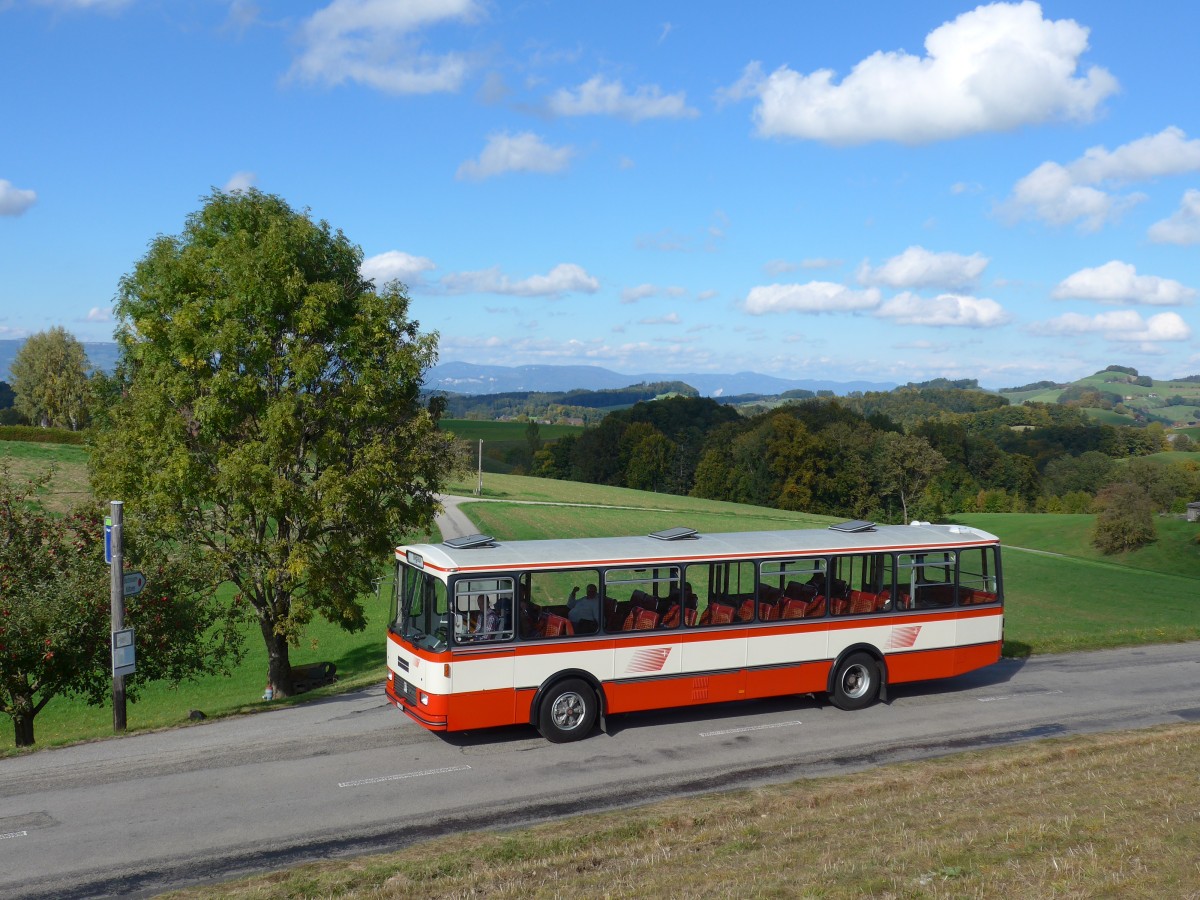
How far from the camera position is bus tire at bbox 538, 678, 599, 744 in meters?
14.3

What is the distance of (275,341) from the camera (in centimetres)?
2034

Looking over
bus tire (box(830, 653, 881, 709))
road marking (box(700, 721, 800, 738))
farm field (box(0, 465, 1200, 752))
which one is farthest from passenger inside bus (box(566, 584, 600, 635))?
farm field (box(0, 465, 1200, 752))

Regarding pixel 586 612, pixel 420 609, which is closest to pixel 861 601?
pixel 586 612

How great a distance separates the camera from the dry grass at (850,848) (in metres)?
8.09

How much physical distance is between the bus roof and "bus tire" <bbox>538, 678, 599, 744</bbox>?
1.97m

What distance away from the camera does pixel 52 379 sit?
90.1 m

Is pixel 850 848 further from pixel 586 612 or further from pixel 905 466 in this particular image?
pixel 905 466

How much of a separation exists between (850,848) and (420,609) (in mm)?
7455

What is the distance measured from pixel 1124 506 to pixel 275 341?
3314 inches

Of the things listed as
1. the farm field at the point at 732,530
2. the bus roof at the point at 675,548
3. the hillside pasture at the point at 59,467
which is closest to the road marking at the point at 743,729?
the bus roof at the point at 675,548

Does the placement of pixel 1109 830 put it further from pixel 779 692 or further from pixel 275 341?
pixel 275 341

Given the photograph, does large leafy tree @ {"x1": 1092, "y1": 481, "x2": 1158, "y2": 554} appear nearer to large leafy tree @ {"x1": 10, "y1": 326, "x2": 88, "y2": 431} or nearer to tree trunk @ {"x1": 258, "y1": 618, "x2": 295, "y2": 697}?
tree trunk @ {"x1": 258, "y1": 618, "x2": 295, "y2": 697}

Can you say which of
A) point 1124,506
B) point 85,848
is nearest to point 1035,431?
point 1124,506

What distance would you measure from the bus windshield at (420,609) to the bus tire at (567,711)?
1.94 metres
